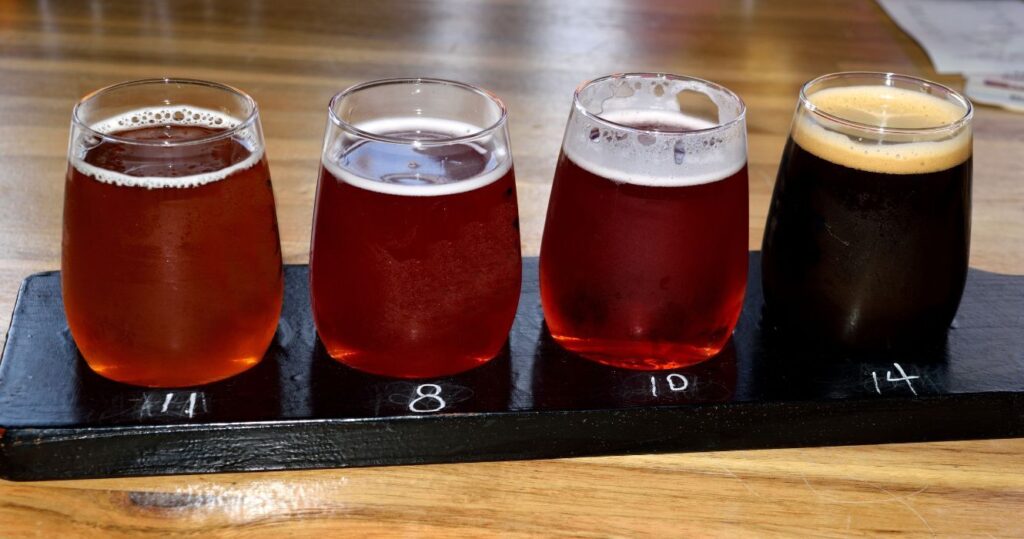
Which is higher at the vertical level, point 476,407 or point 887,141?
point 887,141

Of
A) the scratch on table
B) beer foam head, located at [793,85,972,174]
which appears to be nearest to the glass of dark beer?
beer foam head, located at [793,85,972,174]

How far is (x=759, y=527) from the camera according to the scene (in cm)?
67

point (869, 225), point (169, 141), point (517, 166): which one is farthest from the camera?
point (517, 166)

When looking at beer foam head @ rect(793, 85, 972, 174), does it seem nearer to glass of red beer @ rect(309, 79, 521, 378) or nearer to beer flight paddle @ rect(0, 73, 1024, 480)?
beer flight paddle @ rect(0, 73, 1024, 480)

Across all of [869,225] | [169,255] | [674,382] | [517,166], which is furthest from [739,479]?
[517,166]

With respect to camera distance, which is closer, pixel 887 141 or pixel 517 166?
pixel 887 141

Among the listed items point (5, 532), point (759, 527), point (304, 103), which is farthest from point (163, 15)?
point (759, 527)

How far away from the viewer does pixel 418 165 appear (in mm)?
688

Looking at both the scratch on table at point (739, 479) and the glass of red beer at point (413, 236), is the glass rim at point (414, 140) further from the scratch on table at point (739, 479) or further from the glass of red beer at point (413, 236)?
the scratch on table at point (739, 479)

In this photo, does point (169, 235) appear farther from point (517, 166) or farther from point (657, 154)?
point (517, 166)

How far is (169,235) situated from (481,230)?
18cm

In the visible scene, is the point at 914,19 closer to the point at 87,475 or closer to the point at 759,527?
the point at 759,527

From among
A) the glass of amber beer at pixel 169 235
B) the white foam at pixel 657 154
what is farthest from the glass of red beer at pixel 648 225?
the glass of amber beer at pixel 169 235

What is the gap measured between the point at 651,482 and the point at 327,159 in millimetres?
282
